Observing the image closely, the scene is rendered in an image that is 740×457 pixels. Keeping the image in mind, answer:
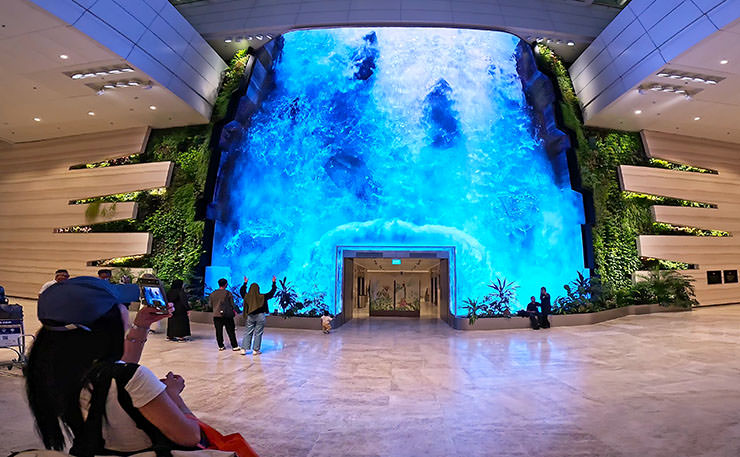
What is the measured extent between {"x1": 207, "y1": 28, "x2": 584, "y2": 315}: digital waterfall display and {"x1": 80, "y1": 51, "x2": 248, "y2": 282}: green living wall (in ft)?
2.95

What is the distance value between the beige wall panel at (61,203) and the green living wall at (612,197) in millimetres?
14270

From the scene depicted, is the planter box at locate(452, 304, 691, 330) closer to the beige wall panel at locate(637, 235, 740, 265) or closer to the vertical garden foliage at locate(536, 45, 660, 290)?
the vertical garden foliage at locate(536, 45, 660, 290)

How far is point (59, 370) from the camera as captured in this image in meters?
1.44

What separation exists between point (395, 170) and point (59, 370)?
1273 cm

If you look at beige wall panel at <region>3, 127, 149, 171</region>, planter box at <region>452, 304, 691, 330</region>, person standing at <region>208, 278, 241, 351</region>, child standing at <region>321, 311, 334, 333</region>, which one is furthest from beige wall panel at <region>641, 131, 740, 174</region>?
beige wall panel at <region>3, 127, 149, 171</region>

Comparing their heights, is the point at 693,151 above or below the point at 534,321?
above

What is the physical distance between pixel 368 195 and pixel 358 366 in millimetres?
7903

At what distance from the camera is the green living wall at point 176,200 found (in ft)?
48.1

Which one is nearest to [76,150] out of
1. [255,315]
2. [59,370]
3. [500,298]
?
[255,315]

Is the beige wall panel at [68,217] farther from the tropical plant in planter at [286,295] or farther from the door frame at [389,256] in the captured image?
the door frame at [389,256]

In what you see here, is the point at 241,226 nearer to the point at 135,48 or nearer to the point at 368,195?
the point at 368,195

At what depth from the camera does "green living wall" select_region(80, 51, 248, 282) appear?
14648 mm

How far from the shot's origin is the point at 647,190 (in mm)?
15109

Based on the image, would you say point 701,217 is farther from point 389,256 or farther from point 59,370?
point 59,370
